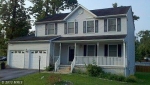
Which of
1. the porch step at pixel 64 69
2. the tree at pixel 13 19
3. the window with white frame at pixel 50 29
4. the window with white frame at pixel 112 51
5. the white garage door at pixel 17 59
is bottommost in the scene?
the porch step at pixel 64 69

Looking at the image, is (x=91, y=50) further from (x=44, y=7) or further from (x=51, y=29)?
(x=44, y=7)

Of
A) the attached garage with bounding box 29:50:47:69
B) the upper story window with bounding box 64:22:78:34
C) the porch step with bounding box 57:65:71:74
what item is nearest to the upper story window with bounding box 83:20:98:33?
the upper story window with bounding box 64:22:78:34

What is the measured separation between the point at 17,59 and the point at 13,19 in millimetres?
12386

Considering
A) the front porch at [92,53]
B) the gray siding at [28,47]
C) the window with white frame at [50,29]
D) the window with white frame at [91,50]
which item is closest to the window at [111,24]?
the front porch at [92,53]

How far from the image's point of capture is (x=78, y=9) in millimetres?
24781

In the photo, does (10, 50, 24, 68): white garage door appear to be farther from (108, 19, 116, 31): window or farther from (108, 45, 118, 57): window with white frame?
(108, 19, 116, 31): window

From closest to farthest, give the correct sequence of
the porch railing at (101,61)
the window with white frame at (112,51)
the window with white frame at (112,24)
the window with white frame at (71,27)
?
the porch railing at (101,61) < the window with white frame at (112,51) < the window with white frame at (112,24) < the window with white frame at (71,27)

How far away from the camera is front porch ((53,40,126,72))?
2025 cm

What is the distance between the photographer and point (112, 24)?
74.0 ft

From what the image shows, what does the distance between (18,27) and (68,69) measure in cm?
1860

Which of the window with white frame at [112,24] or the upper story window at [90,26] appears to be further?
the upper story window at [90,26]

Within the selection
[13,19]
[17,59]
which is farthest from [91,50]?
[13,19]

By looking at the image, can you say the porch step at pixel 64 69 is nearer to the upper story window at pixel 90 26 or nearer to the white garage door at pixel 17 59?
the upper story window at pixel 90 26

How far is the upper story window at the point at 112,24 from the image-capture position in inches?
875
